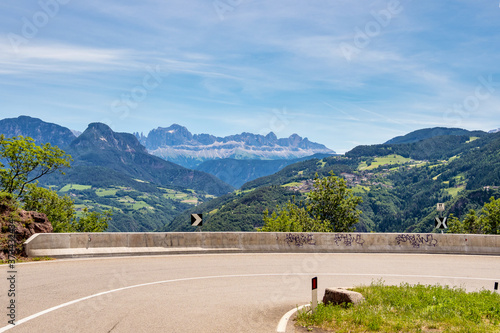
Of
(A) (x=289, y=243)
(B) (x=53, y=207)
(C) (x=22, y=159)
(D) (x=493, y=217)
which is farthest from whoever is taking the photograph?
(B) (x=53, y=207)

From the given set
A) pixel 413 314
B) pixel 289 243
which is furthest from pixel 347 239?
pixel 413 314

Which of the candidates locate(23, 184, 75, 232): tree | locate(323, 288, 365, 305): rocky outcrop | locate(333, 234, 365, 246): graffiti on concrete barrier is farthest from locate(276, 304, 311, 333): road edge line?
locate(23, 184, 75, 232): tree

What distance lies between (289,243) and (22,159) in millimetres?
15242

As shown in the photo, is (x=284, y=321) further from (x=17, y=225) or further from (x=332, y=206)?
(x=332, y=206)

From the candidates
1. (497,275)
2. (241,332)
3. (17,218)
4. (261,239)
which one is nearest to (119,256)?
(17,218)

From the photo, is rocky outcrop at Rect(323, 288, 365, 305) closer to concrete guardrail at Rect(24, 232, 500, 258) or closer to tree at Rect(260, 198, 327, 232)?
concrete guardrail at Rect(24, 232, 500, 258)

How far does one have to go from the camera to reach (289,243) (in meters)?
19.9

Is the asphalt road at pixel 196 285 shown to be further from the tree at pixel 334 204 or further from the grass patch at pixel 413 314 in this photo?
the tree at pixel 334 204

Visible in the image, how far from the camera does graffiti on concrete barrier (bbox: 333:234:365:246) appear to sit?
795 inches

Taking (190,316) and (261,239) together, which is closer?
(190,316)

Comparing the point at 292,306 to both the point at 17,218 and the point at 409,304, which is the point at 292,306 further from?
the point at 17,218

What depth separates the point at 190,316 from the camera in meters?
8.64

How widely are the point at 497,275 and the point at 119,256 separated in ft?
46.5

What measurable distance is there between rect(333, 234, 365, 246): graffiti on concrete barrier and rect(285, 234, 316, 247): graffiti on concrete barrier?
3.90ft
